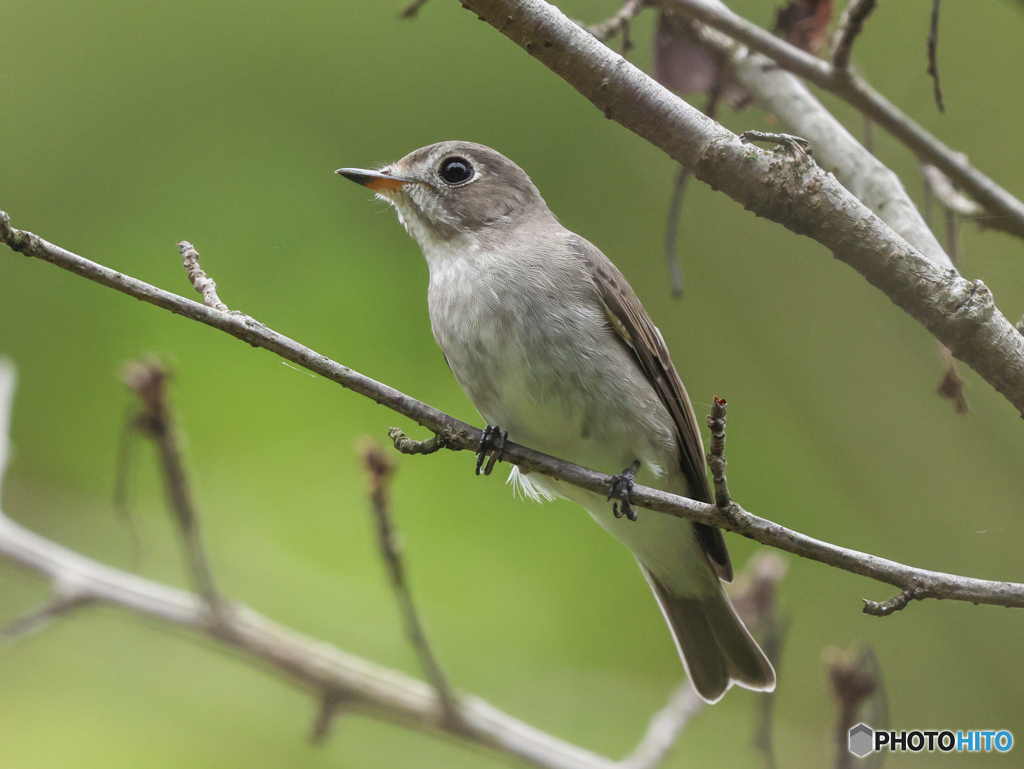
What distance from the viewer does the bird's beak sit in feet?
9.37

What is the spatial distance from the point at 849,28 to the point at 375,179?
56.7 inches

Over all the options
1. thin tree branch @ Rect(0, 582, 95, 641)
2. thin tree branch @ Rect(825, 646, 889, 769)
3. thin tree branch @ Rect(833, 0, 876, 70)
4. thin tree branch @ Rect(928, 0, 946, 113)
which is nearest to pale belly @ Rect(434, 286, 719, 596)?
thin tree branch @ Rect(825, 646, 889, 769)

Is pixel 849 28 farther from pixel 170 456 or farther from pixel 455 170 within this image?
pixel 170 456

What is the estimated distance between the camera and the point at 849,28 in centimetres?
252

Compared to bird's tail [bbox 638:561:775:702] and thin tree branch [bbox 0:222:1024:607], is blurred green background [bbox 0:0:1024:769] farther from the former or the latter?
thin tree branch [bbox 0:222:1024:607]

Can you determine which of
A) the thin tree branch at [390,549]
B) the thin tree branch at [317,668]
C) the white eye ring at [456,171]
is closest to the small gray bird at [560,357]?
the white eye ring at [456,171]

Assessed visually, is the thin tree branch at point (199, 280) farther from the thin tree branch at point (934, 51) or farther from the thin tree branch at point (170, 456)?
the thin tree branch at point (934, 51)

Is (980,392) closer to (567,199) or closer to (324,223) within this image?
(567,199)

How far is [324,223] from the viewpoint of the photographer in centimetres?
418

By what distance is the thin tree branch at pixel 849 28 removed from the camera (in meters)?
2.47

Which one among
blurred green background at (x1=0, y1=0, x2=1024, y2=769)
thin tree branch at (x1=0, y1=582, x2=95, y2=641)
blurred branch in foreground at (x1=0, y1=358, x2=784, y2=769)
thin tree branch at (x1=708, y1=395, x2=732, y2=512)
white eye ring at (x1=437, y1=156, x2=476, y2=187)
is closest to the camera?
thin tree branch at (x1=708, y1=395, x2=732, y2=512)

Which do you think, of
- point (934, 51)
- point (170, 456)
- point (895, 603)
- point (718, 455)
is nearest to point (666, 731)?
point (895, 603)

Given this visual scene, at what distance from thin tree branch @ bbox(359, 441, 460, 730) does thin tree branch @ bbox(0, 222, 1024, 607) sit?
0.69m

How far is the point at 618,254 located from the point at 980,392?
1.45m
